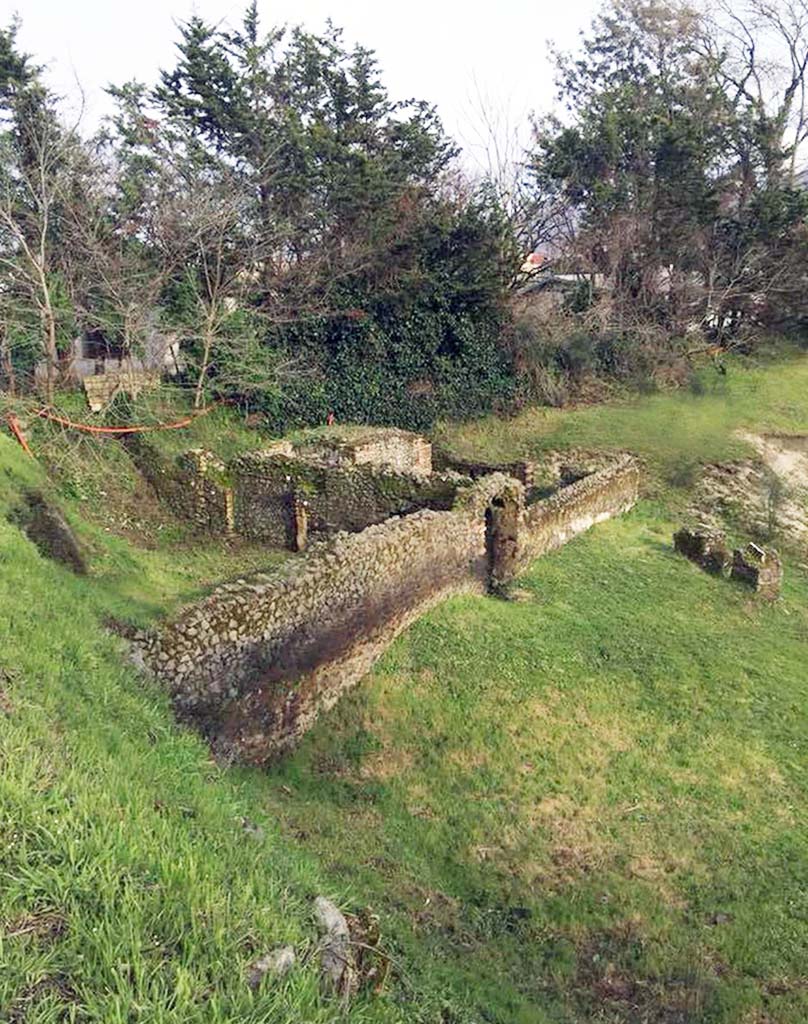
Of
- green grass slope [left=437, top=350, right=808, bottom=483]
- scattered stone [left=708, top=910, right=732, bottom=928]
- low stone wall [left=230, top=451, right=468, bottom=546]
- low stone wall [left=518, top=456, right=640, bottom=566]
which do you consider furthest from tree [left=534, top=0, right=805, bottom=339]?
scattered stone [left=708, top=910, right=732, bottom=928]

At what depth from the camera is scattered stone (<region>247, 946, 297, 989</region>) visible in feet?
8.83

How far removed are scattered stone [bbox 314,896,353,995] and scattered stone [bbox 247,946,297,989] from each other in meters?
0.24

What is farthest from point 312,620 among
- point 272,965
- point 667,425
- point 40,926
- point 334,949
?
point 667,425

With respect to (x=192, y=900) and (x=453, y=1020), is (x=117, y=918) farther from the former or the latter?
(x=453, y=1020)

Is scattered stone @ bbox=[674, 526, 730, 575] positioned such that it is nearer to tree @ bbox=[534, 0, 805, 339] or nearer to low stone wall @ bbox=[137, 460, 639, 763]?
low stone wall @ bbox=[137, 460, 639, 763]

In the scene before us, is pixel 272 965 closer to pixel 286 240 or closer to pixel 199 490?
pixel 199 490

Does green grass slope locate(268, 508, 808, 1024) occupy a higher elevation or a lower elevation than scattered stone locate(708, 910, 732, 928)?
higher

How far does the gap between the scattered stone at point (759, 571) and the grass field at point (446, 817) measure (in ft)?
1.64

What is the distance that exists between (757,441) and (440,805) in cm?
1902

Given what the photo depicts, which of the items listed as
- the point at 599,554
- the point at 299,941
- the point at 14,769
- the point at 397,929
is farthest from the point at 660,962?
the point at 599,554

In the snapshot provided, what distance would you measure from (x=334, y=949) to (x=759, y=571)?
11833mm

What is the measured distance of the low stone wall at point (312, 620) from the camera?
687 cm

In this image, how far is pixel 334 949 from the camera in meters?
3.18

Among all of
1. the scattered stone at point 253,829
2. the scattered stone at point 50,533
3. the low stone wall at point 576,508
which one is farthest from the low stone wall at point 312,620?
the scattered stone at point 50,533
